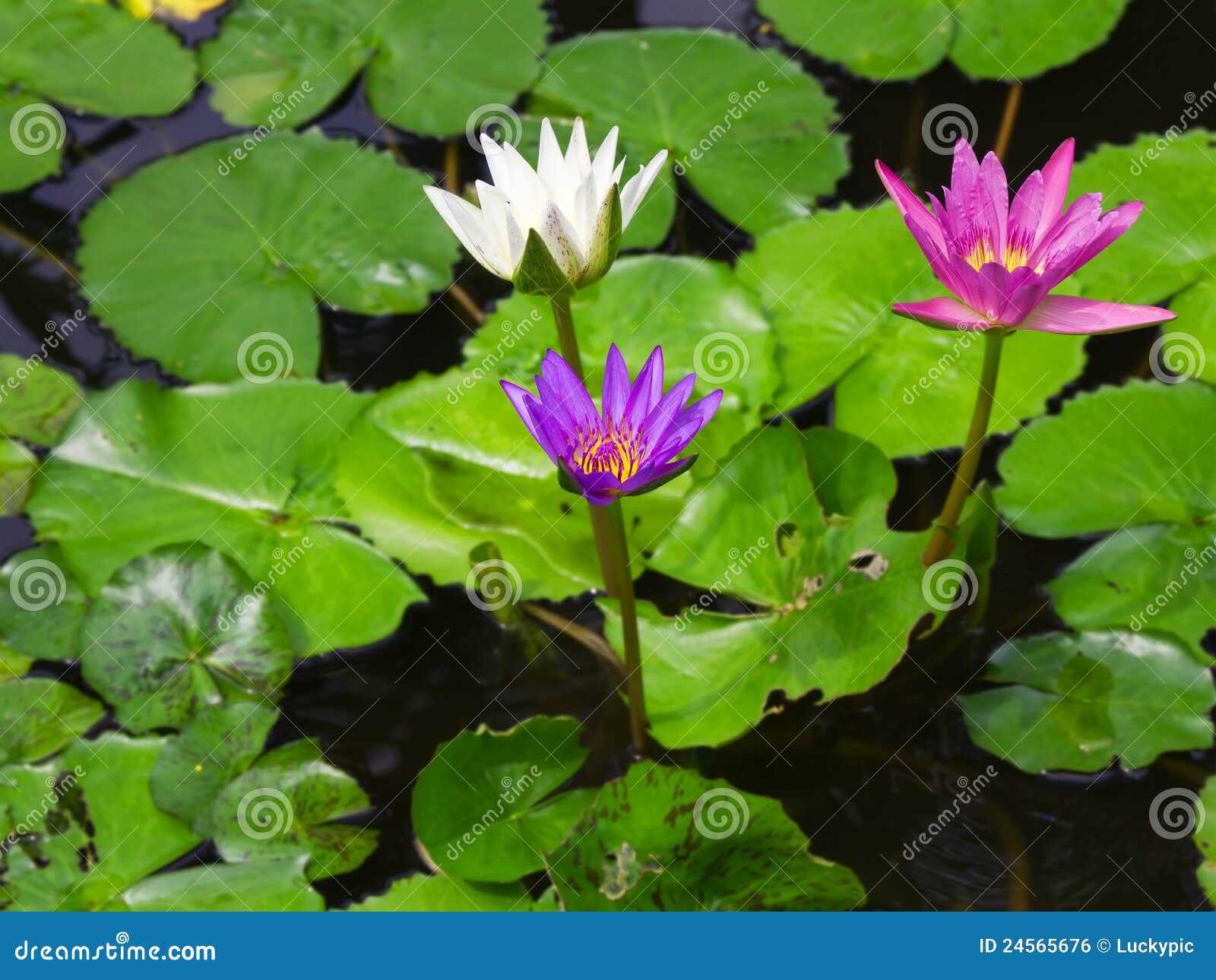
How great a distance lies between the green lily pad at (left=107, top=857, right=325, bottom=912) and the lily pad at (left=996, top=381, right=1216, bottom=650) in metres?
1.79

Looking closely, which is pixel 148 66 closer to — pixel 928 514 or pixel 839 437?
pixel 839 437

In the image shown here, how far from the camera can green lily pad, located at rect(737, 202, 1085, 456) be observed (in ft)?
8.16

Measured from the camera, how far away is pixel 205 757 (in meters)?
2.22

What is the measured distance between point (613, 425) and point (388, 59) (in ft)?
7.02

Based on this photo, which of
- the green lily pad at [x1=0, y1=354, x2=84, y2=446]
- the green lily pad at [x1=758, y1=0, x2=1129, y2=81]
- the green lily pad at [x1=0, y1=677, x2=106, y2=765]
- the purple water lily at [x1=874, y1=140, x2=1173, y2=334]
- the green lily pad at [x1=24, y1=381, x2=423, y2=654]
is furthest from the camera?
the green lily pad at [x1=758, y1=0, x2=1129, y2=81]

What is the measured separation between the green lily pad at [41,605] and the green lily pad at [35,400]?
0.37m

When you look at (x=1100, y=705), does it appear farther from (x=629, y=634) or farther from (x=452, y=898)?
(x=452, y=898)

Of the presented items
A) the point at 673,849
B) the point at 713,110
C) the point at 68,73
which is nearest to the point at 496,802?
the point at 673,849

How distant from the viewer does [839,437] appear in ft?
7.18

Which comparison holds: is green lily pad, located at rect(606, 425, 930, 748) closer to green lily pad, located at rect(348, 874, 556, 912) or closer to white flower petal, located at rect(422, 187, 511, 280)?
green lily pad, located at rect(348, 874, 556, 912)

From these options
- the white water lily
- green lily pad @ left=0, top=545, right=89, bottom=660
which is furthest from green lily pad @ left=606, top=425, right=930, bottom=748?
green lily pad @ left=0, top=545, right=89, bottom=660

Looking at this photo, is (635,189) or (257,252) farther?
(257,252)

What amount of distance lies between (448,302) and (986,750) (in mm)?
1891

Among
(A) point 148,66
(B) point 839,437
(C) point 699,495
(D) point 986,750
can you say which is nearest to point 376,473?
(C) point 699,495
